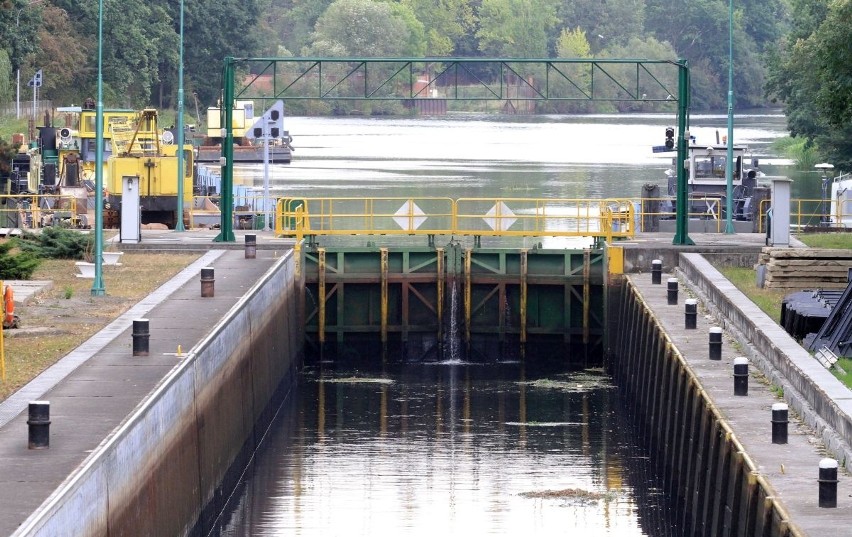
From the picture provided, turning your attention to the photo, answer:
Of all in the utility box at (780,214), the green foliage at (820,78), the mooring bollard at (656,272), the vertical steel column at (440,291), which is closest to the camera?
the green foliage at (820,78)

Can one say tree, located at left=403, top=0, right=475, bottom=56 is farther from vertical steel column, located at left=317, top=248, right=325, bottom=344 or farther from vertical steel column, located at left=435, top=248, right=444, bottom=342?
vertical steel column, located at left=317, top=248, right=325, bottom=344

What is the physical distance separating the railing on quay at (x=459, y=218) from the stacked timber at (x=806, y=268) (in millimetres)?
6234

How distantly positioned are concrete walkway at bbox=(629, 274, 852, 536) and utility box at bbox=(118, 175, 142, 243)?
15.0 metres

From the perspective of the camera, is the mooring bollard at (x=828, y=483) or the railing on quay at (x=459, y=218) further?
the railing on quay at (x=459, y=218)

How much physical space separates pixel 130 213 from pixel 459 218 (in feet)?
78.4

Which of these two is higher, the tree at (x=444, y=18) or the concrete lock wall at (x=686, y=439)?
the tree at (x=444, y=18)

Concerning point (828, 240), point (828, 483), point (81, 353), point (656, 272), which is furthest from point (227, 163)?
point (828, 483)

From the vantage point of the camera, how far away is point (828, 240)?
43.6m

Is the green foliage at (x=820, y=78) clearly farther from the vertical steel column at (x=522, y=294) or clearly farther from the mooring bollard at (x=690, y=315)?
the vertical steel column at (x=522, y=294)

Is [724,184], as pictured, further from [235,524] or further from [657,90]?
[657,90]

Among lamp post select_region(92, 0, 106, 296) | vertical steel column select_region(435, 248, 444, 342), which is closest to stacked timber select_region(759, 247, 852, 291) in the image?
vertical steel column select_region(435, 248, 444, 342)

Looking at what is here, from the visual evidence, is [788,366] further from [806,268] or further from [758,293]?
[806,268]

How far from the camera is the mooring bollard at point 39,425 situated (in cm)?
1980

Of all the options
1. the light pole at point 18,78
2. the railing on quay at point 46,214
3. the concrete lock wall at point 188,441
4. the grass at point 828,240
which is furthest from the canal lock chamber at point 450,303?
the light pole at point 18,78
